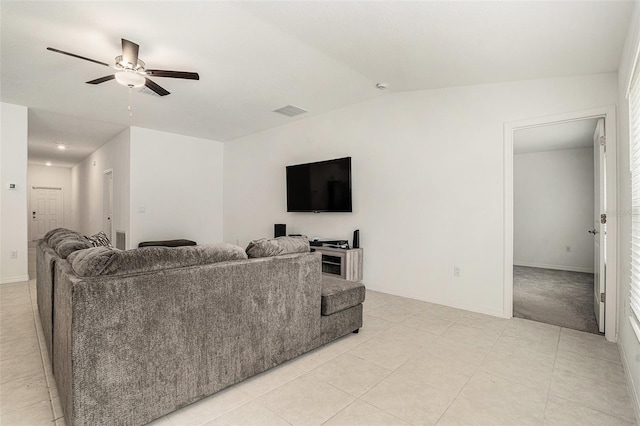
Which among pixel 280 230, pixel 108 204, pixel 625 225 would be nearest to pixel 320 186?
pixel 280 230

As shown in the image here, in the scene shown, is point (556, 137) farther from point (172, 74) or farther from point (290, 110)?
point (172, 74)

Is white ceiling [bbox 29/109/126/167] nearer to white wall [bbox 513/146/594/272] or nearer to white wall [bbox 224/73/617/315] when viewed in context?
white wall [bbox 224/73/617/315]

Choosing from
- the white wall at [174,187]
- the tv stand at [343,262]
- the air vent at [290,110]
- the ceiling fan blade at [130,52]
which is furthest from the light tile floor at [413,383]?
the air vent at [290,110]

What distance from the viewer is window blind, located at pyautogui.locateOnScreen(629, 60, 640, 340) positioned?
1.74 metres

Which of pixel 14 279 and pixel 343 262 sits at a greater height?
pixel 343 262

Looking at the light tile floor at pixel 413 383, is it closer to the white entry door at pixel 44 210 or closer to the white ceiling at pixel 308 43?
the white ceiling at pixel 308 43

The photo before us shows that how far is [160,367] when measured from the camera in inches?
59.9

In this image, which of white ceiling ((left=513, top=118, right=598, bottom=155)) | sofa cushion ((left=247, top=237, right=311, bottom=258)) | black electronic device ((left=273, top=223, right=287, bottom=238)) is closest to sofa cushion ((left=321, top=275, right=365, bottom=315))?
sofa cushion ((left=247, top=237, right=311, bottom=258))

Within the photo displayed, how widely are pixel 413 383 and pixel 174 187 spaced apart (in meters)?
5.84

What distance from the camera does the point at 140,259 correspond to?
1.53 m

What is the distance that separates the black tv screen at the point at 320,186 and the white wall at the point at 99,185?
3.16 metres

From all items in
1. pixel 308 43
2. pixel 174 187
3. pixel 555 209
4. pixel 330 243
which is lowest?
pixel 330 243

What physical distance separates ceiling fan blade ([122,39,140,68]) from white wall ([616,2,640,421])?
3.49 meters

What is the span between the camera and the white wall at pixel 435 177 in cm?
319
